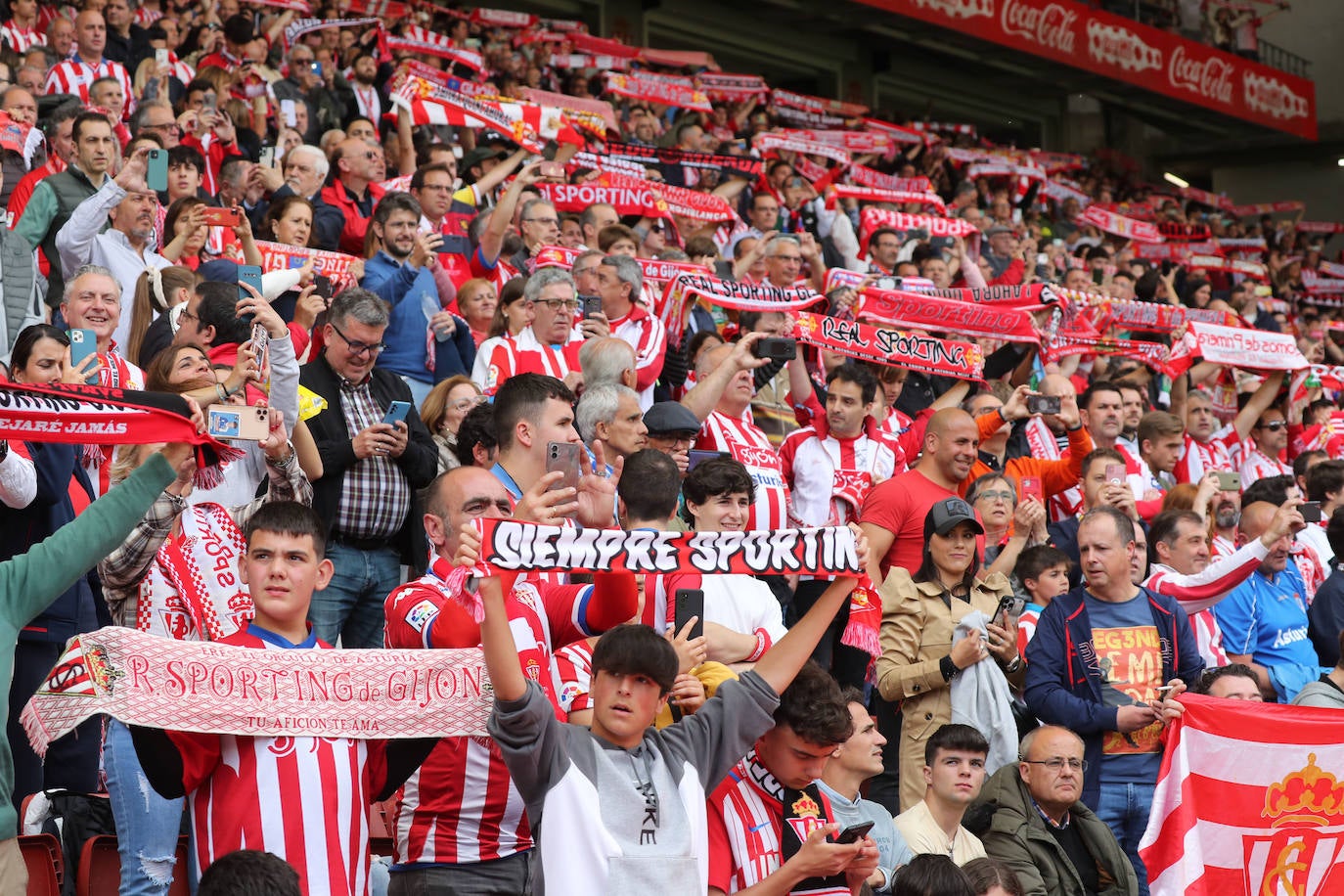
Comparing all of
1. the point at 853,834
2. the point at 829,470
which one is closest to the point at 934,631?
the point at 829,470

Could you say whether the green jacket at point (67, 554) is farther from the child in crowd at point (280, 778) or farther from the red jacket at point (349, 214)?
the red jacket at point (349, 214)

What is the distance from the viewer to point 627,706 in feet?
12.1

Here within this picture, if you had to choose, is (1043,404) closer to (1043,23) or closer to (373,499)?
(373,499)

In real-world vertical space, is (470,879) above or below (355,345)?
below

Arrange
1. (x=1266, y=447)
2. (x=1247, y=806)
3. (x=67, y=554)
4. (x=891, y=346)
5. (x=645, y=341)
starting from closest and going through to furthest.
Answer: (x=67, y=554) → (x=1247, y=806) → (x=645, y=341) → (x=891, y=346) → (x=1266, y=447)

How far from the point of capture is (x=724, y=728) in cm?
390

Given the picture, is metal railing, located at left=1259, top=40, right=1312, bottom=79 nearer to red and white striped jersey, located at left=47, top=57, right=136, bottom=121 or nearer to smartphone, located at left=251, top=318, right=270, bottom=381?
red and white striped jersey, located at left=47, top=57, right=136, bottom=121

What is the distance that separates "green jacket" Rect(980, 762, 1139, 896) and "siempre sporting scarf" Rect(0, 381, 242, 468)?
9.95 feet

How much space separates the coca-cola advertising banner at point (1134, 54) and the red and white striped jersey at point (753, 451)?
1840 cm

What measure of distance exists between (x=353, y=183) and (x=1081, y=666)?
6.06m

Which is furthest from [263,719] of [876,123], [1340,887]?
[876,123]

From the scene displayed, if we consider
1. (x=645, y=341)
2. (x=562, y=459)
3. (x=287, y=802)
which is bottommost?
(x=287, y=802)

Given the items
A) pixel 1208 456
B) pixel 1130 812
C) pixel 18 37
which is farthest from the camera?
pixel 18 37

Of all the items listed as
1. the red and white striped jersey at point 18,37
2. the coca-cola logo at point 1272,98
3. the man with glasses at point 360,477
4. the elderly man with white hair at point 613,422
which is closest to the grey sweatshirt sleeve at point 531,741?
the elderly man with white hair at point 613,422
